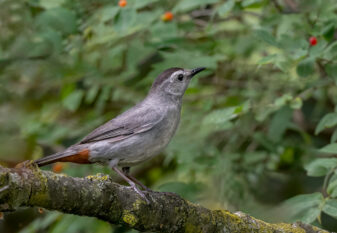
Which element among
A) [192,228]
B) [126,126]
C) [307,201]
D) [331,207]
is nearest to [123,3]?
[126,126]

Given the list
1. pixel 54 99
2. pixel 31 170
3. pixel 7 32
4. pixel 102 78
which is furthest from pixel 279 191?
pixel 31 170

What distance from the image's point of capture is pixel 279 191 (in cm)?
681

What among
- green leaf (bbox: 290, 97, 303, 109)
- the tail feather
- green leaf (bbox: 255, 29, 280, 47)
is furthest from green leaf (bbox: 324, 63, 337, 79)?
the tail feather

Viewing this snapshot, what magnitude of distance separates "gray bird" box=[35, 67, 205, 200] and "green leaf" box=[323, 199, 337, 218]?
4.81 feet

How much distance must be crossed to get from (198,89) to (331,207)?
7.81 ft

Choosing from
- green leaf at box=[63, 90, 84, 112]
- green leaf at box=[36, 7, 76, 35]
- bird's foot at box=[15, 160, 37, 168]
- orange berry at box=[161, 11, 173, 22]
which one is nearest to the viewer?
bird's foot at box=[15, 160, 37, 168]

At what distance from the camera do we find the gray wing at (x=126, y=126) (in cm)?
450

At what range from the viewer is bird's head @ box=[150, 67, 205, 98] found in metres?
5.08

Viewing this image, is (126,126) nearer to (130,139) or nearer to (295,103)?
(130,139)

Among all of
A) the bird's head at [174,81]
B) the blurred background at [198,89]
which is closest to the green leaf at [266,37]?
the blurred background at [198,89]

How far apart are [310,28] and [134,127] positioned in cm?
183

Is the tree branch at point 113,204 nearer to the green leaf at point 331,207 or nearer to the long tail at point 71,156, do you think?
the green leaf at point 331,207

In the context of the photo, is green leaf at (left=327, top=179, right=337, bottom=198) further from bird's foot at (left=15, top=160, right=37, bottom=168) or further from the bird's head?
bird's foot at (left=15, top=160, right=37, bottom=168)

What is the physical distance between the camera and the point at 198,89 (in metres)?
5.56
